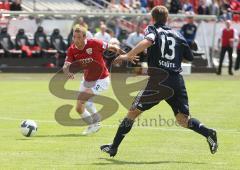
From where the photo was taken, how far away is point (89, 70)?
14258 mm

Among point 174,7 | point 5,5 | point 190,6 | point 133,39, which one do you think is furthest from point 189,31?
point 5,5

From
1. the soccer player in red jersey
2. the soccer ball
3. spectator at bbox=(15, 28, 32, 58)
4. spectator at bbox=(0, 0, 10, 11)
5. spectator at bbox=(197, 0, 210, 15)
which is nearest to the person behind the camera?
the soccer ball

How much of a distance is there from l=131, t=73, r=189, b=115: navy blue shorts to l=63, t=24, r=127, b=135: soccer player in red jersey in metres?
3.07

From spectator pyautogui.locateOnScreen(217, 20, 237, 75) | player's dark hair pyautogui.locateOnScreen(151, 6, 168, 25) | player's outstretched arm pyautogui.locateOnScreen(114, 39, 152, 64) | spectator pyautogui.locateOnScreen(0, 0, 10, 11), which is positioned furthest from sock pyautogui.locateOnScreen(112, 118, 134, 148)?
spectator pyautogui.locateOnScreen(0, 0, 10, 11)

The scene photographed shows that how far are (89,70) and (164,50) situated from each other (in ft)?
12.9

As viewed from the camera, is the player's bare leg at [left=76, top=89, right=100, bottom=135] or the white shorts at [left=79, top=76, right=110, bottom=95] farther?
the white shorts at [left=79, top=76, right=110, bottom=95]

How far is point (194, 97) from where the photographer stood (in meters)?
21.3

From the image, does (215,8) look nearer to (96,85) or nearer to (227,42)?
(227,42)

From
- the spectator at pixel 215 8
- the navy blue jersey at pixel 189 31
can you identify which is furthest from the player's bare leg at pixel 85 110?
the spectator at pixel 215 8

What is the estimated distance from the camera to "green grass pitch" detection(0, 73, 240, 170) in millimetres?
10305

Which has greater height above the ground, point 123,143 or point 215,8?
point 123,143

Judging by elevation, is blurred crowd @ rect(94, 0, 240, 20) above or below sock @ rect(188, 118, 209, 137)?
below

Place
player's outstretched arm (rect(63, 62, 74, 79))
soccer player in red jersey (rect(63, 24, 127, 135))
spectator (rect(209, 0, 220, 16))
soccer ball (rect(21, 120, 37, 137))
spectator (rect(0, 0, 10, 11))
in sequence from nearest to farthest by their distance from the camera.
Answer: soccer ball (rect(21, 120, 37, 137)) → player's outstretched arm (rect(63, 62, 74, 79)) → soccer player in red jersey (rect(63, 24, 127, 135)) → spectator (rect(0, 0, 10, 11)) → spectator (rect(209, 0, 220, 16))

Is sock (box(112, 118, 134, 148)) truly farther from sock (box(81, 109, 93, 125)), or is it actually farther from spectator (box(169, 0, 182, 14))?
spectator (box(169, 0, 182, 14))
